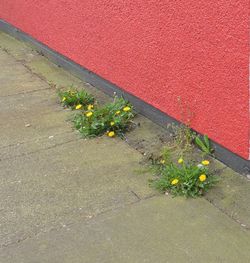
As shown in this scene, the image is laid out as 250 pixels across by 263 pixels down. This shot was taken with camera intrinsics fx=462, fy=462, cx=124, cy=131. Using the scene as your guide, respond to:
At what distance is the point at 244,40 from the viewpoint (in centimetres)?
313

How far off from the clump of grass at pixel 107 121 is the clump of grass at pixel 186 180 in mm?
919

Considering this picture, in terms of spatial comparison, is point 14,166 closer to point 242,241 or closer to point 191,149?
Result: point 191,149

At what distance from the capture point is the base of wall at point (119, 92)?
3484 millimetres

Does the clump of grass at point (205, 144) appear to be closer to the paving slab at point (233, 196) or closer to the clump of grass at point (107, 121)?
the paving slab at point (233, 196)

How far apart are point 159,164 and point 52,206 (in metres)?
0.92

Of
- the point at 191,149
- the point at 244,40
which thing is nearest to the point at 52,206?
the point at 191,149

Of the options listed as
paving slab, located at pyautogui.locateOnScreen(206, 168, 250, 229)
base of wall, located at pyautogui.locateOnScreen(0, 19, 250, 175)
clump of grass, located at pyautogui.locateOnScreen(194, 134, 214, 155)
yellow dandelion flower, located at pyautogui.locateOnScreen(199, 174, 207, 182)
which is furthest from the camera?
clump of grass, located at pyautogui.locateOnScreen(194, 134, 214, 155)

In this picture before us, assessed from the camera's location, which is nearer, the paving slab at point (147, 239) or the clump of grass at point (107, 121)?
the paving slab at point (147, 239)

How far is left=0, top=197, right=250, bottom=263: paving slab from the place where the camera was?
268 cm

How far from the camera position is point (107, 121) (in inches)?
168

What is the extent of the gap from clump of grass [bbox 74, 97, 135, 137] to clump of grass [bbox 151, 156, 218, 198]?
919mm

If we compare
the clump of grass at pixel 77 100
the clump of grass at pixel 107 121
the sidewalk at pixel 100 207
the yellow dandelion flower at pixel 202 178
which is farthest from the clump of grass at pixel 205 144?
the clump of grass at pixel 77 100

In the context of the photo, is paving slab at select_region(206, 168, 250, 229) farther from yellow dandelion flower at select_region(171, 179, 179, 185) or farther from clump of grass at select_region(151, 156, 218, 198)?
yellow dandelion flower at select_region(171, 179, 179, 185)

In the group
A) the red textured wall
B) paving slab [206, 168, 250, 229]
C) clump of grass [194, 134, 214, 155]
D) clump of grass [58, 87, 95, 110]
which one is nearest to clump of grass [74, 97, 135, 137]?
the red textured wall
